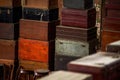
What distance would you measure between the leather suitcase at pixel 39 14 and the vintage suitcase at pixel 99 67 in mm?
3930

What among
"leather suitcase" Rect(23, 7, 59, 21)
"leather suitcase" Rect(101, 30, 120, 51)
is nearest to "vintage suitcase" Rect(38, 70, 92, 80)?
"leather suitcase" Rect(101, 30, 120, 51)

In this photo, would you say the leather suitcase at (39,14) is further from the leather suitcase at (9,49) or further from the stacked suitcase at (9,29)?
the leather suitcase at (9,49)

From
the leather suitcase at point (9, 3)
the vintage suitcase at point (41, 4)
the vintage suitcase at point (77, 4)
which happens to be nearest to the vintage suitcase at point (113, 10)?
the vintage suitcase at point (77, 4)

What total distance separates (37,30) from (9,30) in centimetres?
68

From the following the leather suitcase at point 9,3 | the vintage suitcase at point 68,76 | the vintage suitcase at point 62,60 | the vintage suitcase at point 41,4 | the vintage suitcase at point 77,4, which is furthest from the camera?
the leather suitcase at point 9,3

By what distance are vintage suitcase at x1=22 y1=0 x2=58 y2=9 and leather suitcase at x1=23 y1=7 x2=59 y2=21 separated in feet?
0.22

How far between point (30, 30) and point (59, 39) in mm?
1001

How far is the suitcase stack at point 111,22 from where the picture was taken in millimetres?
6707

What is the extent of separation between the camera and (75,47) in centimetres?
641

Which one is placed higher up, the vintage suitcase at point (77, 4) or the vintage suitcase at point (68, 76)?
the vintage suitcase at point (77, 4)

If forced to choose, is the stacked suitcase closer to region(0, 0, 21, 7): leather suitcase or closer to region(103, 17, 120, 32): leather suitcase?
region(0, 0, 21, 7): leather suitcase

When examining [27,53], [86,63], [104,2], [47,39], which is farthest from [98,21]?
[86,63]

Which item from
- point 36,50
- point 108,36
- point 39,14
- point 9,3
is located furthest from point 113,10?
point 9,3

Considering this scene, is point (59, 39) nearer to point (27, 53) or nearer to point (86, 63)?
point (27, 53)
